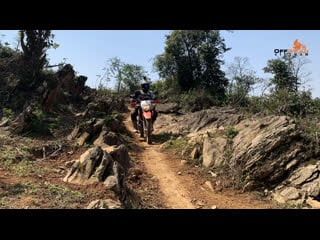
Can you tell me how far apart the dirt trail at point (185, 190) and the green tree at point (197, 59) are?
47.2 feet

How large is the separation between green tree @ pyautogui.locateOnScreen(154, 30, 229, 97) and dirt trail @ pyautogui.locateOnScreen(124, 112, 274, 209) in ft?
47.2

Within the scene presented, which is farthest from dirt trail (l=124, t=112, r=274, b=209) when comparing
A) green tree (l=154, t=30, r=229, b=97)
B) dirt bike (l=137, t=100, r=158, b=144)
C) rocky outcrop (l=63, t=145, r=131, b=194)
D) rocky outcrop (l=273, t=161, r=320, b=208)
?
green tree (l=154, t=30, r=229, b=97)

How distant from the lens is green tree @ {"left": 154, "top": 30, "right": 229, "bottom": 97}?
863 inches

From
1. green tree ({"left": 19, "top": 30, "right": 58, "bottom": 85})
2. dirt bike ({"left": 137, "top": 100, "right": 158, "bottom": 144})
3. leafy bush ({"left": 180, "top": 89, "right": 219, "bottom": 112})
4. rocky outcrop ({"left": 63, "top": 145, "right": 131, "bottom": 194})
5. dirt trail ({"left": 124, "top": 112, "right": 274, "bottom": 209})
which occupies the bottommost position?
dirt trail ({"left": 124, "top": 112, "right": 274, "bottom": 209})

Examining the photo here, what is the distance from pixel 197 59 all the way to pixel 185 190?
55.6ft

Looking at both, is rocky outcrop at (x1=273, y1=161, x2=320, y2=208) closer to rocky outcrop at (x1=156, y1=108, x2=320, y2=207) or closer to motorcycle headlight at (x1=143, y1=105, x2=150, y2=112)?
rocky outcrop at (x1=156, y1=108, x2=320, y2=207)

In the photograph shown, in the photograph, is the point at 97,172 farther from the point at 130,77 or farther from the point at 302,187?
the point at 130,77

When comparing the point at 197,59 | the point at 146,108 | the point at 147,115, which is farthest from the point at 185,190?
the point at 197,59

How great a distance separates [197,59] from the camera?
22.1 m

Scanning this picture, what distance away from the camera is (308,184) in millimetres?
5578

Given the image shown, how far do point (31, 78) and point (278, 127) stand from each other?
11.4 meters
